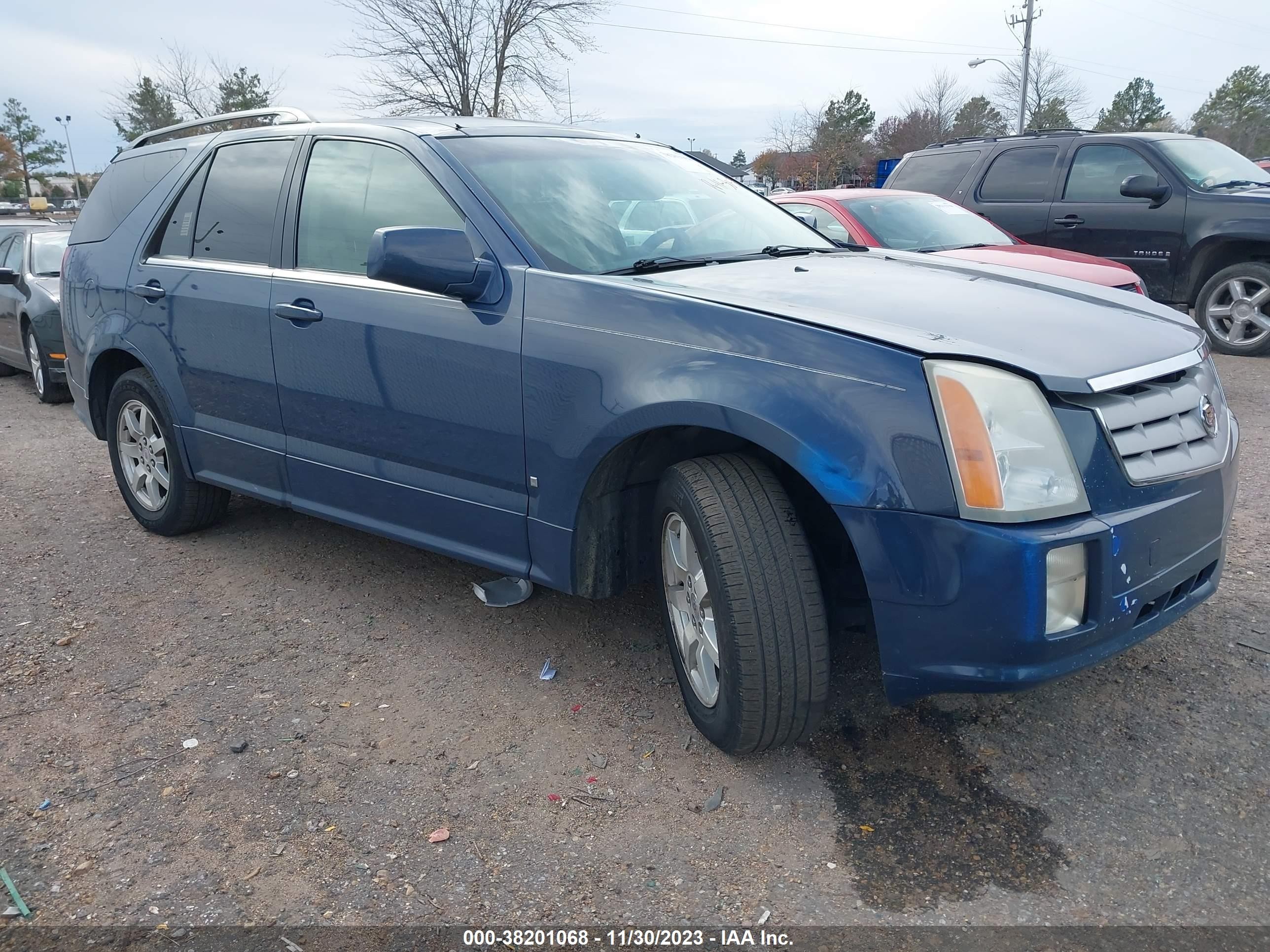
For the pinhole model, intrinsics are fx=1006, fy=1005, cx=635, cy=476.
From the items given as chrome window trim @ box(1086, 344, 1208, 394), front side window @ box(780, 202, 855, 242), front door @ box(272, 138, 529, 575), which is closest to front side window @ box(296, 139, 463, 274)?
front door @ box(272, 138, 529, 575)

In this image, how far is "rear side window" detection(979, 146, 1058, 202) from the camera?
921 cm

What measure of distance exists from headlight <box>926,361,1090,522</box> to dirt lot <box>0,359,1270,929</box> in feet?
2.78

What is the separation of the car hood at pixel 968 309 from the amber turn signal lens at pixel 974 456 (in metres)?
0.15

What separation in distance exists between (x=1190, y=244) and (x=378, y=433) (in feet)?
25.2

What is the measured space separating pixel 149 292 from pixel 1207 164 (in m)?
8.59

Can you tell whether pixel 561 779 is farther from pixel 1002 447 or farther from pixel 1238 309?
pixel 1238 309

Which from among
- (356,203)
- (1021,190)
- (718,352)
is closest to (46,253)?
(356,203)

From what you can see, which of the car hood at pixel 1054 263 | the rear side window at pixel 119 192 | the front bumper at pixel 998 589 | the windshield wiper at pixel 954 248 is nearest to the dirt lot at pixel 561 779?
the front bumper at pixel 998 589

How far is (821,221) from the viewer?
23.7 feet

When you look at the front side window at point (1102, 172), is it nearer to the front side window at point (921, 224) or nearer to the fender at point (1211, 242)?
the fender at point (1211, 242)

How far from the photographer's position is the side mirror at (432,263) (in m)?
2.96

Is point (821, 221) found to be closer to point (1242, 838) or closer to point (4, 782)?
point (1242, 838)

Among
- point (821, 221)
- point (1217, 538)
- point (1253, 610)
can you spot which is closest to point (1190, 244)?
point (821, 221)

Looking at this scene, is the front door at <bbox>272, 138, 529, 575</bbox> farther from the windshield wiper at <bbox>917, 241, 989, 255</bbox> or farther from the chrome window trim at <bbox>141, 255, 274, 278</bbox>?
the windshield wiper at <bbox>917, 241, 989, 255</bbox>
